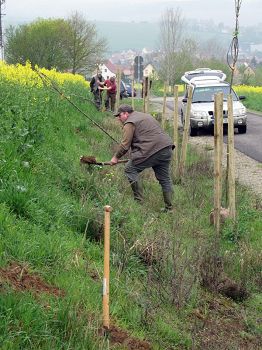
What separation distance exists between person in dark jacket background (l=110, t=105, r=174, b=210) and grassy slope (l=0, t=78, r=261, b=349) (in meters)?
0.20

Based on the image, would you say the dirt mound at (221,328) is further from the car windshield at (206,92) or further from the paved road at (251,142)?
the car windshield at (206,92)

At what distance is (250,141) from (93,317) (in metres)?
15.6

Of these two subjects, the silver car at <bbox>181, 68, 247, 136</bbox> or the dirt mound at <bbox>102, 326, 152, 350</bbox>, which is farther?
the silver car at <bbox>181, 68, 247, 136</bbox>

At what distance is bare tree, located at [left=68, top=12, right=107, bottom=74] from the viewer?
5519 cm

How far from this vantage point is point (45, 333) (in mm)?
3637

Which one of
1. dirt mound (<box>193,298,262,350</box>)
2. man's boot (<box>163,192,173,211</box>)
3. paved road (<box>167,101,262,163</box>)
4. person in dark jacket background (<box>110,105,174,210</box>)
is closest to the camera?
dirt mound (<box>193,298,262,350</box>)

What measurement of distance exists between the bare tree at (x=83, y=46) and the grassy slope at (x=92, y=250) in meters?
46.8

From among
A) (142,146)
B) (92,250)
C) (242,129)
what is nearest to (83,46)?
(242,129)

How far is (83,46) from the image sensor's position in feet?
185

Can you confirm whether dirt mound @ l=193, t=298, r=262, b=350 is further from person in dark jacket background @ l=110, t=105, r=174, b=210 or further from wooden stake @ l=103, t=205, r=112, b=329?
person in dark jacket background @ l=110, t=105, r=174, b=210

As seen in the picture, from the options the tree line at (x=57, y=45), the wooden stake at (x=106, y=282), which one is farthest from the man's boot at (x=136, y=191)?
the tree line at (x=57, y=45)

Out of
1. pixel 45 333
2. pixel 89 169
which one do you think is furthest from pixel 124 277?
pixel 89 169

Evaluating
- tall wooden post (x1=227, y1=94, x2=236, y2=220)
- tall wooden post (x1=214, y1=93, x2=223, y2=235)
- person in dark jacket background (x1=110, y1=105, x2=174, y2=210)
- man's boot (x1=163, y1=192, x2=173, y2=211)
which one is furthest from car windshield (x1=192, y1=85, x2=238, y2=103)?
tall wooden post (x1=214, y1=93, x2=223, y2=235)

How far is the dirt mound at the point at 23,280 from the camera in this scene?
4113 millimetres
